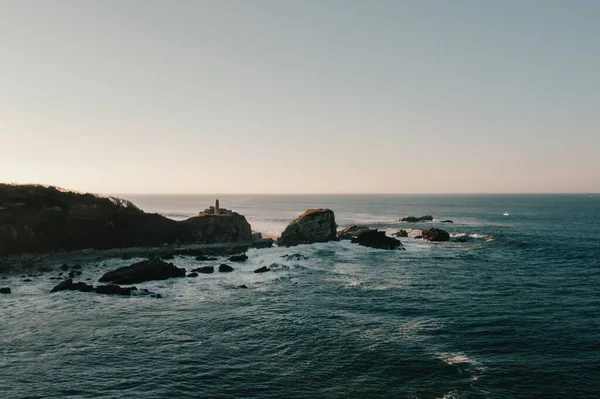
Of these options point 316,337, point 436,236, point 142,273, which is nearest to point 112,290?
point 142,273

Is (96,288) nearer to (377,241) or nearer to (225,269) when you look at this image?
(225,269)

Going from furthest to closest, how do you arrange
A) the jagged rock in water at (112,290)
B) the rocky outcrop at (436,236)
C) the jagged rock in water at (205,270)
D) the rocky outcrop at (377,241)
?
the rocky outcrop at (436,236)
the rocky outcrop at (377,241)
the jagged rock in water at (205,270)
the jagged rock in water at (112,290)

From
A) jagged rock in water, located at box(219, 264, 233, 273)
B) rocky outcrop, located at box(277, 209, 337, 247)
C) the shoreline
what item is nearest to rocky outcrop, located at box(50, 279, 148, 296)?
the shoreline

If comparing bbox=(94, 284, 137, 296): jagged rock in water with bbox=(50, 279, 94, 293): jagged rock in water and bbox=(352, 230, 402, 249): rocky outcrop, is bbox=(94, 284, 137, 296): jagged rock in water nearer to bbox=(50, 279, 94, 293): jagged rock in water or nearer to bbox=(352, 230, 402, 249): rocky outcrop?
bbox=(50, 279, 94, 293): jagged rock in water

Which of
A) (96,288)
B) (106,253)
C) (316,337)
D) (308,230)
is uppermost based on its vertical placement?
(308,230)

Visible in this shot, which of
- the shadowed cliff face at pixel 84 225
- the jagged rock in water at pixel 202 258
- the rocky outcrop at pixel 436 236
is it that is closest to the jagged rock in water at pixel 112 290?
the jagged rock in water at pixel 202 258

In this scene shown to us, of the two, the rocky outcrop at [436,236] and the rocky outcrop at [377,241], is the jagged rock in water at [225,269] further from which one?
the rocky outcrop at [436,236]
